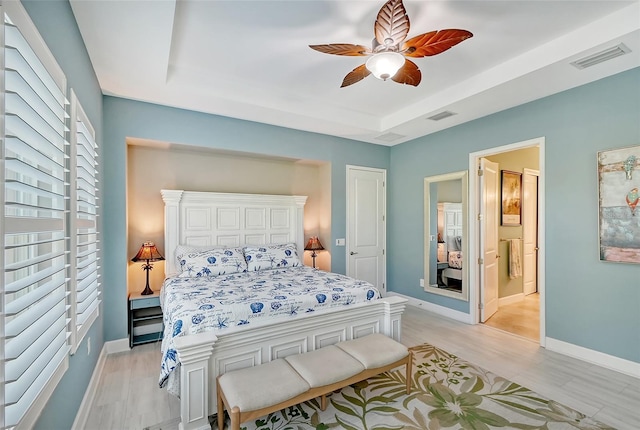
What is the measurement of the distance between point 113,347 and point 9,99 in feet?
10.0

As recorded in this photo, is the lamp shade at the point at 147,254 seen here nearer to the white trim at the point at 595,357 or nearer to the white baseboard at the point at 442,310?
the white baseboard at the point at 442,310

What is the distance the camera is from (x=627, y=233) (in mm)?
2711

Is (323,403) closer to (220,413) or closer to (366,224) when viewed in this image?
(220,413)

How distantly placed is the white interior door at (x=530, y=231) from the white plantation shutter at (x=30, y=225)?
20.0 feet

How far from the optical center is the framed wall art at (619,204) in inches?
105

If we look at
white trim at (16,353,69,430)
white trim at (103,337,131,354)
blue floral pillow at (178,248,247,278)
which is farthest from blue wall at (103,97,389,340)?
white trim at (16,353,69,430)

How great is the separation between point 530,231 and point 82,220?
644 cm

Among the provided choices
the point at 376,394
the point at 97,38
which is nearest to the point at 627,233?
the point at 376,394

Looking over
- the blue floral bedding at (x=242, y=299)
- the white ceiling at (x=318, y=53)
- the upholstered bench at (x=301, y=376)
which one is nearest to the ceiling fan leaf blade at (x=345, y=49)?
the white ceiling at (x=318, y=53)

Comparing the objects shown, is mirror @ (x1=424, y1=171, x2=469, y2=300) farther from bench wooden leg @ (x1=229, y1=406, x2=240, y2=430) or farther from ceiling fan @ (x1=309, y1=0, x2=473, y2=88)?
bench wooden leg @ (x1=229, y1=406, x2=240, y2=430)

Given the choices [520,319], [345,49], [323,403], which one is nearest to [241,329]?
[323,403]

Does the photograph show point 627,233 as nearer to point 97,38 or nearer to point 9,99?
point 9,99

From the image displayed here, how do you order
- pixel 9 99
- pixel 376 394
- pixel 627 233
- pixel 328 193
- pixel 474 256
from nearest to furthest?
pixel 9 99 → pixel 376 394 → pixel 627 233 → pixel 474 256 → pixel 328 193

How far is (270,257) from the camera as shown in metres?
4.01
